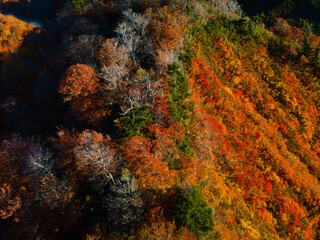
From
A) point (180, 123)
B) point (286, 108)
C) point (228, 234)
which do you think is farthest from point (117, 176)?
point (286, 108)

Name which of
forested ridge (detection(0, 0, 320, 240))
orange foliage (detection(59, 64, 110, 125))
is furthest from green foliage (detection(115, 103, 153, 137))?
orange foliage (detection(59, 64, 110, 125))

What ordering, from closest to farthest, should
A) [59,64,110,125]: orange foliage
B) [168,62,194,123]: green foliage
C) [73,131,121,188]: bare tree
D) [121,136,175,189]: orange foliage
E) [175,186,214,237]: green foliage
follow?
[175,186,214,237]: green foliage, [121,136,175,189]: orange foliage, [73,131,121,188]: bare tree, [168,62,194,123]: green foliage, [59,64,110,125]: orange foliage

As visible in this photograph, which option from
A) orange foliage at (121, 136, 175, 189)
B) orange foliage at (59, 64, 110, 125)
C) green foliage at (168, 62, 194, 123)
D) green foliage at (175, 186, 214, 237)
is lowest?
orange foliage at (59, 64, 110, 125)

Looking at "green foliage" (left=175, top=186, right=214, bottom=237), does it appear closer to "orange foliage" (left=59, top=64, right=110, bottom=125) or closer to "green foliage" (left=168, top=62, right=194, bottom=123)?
"green foliage" (left=168, top=62, right=194, bottom=123)

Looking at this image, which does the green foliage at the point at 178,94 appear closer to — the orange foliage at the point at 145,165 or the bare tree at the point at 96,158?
the orange foliage at the point at 145,165

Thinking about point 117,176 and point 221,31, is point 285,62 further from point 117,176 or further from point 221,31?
point 117,176

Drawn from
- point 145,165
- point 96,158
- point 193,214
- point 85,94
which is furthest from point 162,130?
point 85,94
